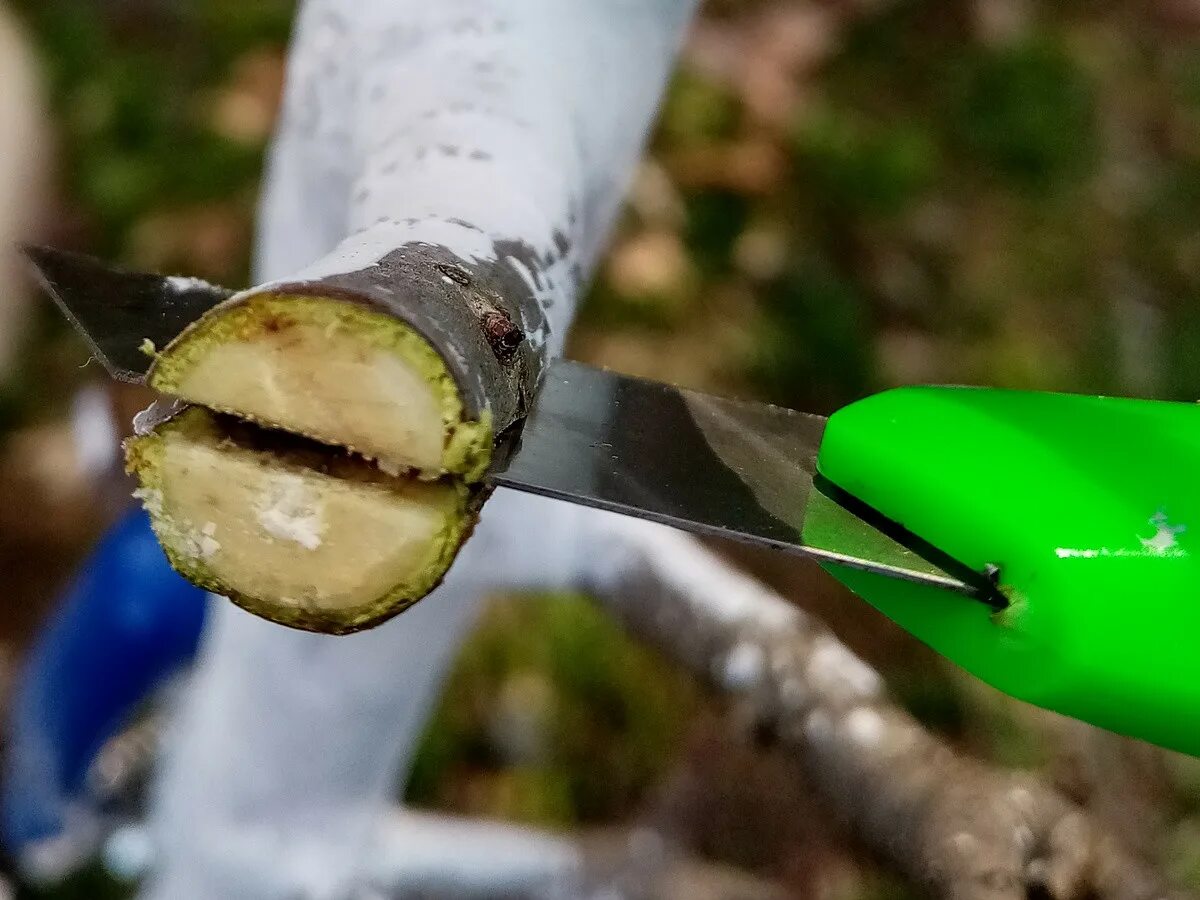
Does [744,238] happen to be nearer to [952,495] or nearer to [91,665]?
[91,665]

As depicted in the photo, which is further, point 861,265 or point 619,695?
point 861,265

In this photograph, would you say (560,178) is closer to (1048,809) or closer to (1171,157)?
(1048,809)

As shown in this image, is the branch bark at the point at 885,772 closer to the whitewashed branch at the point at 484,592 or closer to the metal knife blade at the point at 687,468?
the whitewashed branch at the point at 484,592

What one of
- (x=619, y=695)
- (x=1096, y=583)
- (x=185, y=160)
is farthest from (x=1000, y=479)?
(x=185, y=160)

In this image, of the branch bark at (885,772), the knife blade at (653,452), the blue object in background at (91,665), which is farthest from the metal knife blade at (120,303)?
the blue object in background at (91,665)

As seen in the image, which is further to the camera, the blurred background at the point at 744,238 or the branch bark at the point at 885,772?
the blurred background at the point at 744,238

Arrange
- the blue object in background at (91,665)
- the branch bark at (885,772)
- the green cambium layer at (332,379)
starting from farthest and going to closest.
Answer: the blue object in background at (91,665), the branch bark at (885,772), the green cambium layer at (332,379)

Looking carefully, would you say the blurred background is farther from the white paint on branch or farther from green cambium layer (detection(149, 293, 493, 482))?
green cambium layer (detection(149, 293, 493, 482))

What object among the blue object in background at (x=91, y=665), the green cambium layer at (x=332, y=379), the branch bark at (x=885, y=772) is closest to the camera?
the green cambium layer at (x=332, y=379)
